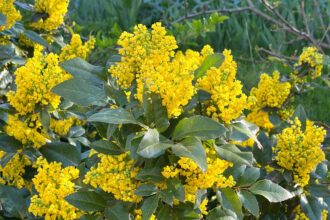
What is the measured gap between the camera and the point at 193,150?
112cm

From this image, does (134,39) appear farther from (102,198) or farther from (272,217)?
(272,217)

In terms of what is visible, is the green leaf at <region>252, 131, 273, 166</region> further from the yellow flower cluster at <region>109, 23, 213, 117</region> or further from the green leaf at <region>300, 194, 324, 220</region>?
the yellow flower cluster at <region>109, 23, 213, 117</region>

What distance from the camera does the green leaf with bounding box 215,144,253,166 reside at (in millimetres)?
1247

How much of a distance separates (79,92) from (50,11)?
4.07 feet

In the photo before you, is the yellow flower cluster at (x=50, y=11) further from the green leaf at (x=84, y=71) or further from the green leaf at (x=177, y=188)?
the green leaf at (x=177, y=188)

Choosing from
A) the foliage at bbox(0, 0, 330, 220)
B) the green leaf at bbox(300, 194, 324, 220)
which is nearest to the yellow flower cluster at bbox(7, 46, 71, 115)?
the foliage at bbox(0, 0, 330, 220)

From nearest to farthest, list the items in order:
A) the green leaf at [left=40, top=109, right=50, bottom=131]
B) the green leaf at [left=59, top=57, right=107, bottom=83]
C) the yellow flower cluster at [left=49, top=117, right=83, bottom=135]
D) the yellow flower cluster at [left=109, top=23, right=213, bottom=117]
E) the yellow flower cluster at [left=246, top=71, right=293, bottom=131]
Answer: the yellow flower cluster at [left=109, top=23, right=213, bottom=117] → the green leaf at [left=59, top=57, right=107, bottom=83] → the green leaf at [left=40, top=109, right=50, bottom=131] → the yellow flower cluster at [left=49, top=117, right=83, bottom=135] → the yellow flower cluster at [left=246, top=71, right=293, bottom=131]

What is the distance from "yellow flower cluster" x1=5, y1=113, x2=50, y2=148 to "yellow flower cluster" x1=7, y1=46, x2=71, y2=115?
102mm

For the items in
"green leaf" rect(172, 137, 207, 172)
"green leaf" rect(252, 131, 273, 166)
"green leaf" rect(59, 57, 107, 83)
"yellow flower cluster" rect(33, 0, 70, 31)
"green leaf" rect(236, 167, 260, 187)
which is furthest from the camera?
"yellow flower cluster" rect(33, 0, 70, 31)

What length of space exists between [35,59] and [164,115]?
0.73m

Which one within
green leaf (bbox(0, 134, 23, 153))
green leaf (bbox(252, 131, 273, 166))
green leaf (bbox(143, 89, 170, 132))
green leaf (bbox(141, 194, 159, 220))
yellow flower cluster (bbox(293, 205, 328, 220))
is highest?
green leaf (bbox(143, 89, 170, 132))

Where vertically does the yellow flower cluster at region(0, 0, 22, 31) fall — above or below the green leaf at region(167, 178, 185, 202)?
above

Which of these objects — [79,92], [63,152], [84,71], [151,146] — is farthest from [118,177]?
[63,152]

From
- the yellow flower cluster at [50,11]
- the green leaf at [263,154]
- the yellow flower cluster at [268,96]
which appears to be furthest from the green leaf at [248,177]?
the yellow flower cluster at [50,11]
